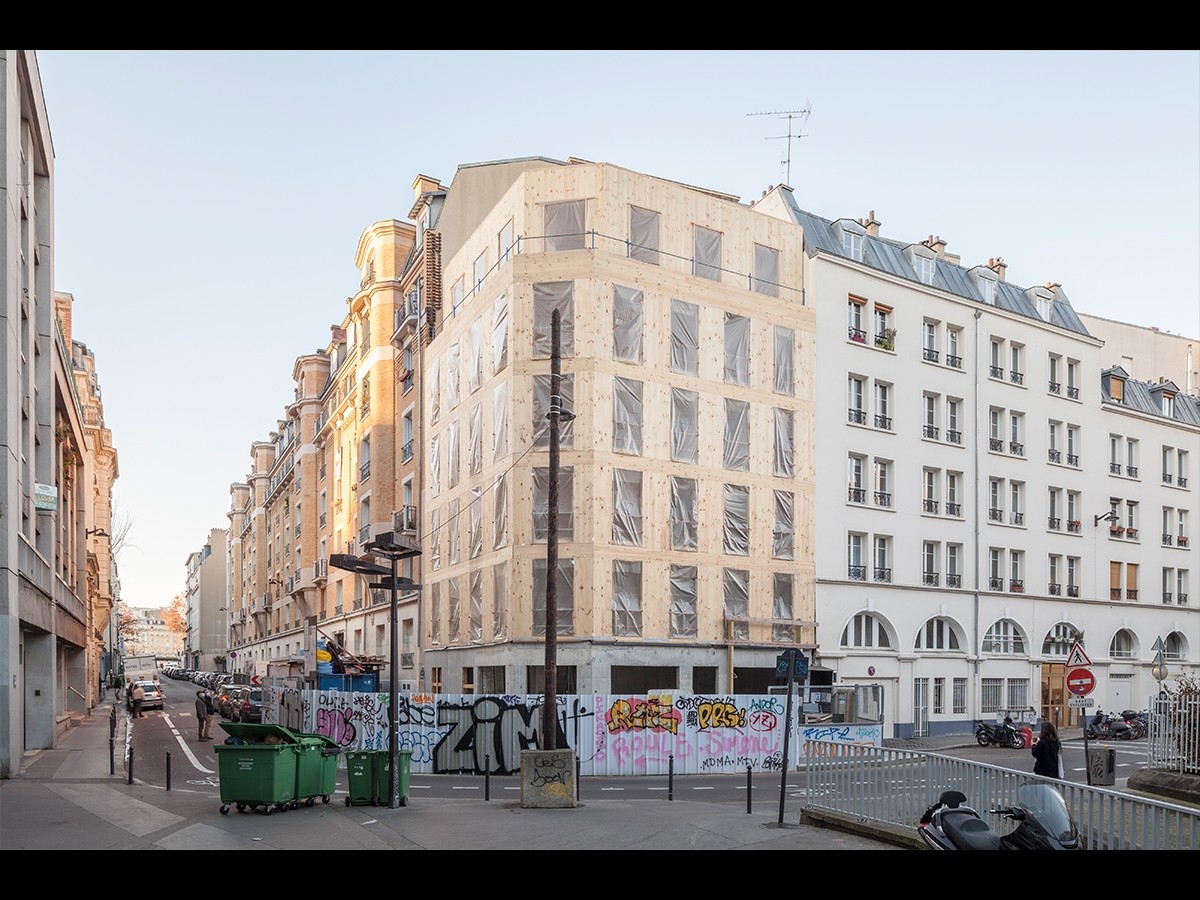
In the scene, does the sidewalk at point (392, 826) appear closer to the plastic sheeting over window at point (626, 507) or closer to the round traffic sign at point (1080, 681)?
the round traffic sign at point (1080, 681)

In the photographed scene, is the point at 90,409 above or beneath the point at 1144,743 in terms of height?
above

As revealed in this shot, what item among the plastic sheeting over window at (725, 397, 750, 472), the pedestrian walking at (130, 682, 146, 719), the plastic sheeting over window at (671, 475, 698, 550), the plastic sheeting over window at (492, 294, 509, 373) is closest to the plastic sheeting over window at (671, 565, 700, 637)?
the plastic sheeting over window at (671, 475, 698, 550)

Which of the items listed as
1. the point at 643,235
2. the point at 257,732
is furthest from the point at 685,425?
the point at 257,732

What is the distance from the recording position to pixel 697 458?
38531 millimetres

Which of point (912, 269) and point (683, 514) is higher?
point (912, 269)

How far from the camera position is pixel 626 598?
3656 centimetres

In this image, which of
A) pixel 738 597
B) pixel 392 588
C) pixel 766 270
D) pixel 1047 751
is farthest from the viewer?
pixel 766 270

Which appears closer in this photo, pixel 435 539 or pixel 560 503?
pixel 560 503

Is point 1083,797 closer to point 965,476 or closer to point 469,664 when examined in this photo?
point 469,664

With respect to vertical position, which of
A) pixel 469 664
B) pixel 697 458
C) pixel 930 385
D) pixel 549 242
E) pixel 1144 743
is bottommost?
pixel 1144 743

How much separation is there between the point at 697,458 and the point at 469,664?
33.1 ft

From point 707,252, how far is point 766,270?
2672 millimetres

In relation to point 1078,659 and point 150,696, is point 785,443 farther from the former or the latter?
point 150,696
